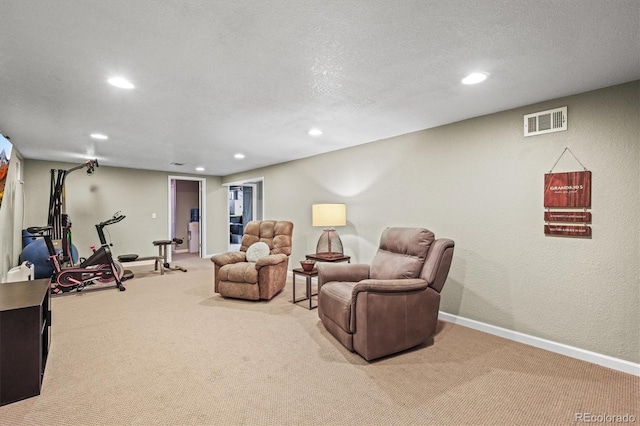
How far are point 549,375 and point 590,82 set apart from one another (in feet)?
7.43

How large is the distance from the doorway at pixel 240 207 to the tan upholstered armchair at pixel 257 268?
380cm

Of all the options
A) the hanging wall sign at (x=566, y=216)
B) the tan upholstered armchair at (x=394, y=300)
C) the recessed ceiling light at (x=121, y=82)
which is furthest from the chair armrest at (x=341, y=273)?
the recessed ceiling light at (x=121, y=82)

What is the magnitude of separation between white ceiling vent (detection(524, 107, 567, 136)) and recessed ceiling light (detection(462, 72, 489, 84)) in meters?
0.86

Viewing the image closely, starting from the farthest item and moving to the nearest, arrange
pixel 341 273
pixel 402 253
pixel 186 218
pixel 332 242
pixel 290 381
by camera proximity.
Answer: pixel 186 218 < pixel 332 242 < pixel 341 273 < pixel 402 253 < pixel 290 381

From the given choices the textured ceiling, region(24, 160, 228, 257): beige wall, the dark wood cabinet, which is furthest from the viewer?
region(24, 160, 228, 257): beige wall

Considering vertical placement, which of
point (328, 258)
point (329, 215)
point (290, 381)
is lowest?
point (290, 381)

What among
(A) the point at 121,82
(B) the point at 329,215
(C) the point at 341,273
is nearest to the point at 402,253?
(C) the point at 341,273

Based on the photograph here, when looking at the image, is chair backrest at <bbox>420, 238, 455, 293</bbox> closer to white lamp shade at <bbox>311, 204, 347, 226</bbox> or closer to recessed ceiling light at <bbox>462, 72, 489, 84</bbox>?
recessed ceiling light at <bbox>462, 72, 489, 84</bbox>

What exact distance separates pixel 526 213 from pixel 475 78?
1.39 m

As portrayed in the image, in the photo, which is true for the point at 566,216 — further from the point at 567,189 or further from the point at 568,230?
the point at 567,189

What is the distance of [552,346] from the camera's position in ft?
8.61

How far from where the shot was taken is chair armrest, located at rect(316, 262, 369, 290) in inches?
127

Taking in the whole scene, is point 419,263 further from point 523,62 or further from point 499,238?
point 523,62

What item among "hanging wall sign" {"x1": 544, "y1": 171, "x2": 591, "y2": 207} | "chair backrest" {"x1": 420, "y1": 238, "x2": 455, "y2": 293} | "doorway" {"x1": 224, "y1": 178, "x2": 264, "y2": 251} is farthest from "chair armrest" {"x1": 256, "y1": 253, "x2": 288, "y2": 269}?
"doorway" {"x1": 224, "y1": 178, "x2": 264, "y2": 251}
